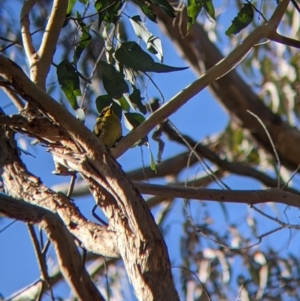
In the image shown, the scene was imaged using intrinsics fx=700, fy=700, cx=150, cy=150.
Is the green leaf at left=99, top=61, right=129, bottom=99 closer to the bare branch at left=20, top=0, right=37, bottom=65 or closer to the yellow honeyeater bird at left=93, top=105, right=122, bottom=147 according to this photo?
the bare branch at left=20, top=0, right=37, bottom=65

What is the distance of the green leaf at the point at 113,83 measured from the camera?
6.05 ft

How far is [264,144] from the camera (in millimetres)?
4211

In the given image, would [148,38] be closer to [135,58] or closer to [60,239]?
[135,58]

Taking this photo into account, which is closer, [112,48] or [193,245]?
[112,48]

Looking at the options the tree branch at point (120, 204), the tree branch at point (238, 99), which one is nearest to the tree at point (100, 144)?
the tree branch at point (120, 204)

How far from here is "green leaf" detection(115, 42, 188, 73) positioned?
172 cm

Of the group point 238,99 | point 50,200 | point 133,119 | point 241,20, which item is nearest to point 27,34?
point 133,119

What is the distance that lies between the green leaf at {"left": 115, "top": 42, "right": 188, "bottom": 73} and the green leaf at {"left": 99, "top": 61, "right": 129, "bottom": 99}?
0.06 metres

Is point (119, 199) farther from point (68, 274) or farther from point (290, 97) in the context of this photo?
point (290, 97)

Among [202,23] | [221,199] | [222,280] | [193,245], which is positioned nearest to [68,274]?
[221,199]

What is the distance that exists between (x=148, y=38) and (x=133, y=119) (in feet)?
0.76

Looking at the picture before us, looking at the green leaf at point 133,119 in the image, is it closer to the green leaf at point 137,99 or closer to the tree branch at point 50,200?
the green leaf at point 137,99

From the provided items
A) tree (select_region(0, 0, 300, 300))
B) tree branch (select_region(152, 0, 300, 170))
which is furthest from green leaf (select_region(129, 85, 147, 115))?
tree branch (select_region(152, 0, 300, 170))

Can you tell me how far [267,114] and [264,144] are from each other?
0.63ft
